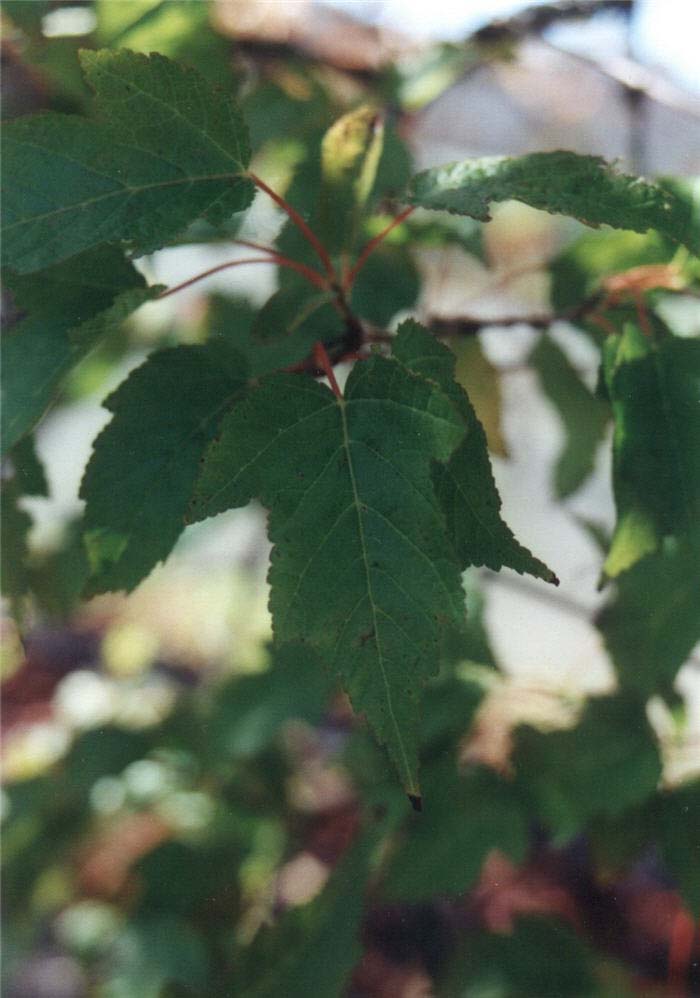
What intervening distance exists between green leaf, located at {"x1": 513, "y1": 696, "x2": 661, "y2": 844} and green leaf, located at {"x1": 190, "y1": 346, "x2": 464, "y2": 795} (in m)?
0.41

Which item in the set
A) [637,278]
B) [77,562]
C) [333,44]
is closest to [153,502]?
[637,278]

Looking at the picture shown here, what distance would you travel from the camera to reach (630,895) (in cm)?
125

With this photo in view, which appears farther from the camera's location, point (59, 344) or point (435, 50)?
point (435, 50)

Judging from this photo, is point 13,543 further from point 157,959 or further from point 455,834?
point 157,959

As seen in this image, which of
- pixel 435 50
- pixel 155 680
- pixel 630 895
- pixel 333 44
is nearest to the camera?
pixel 435 50

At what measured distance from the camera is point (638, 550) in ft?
1.70

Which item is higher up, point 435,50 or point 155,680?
point 435,50

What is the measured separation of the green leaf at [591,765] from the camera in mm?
727

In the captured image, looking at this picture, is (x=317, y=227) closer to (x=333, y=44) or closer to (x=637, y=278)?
(x=637, y=278)

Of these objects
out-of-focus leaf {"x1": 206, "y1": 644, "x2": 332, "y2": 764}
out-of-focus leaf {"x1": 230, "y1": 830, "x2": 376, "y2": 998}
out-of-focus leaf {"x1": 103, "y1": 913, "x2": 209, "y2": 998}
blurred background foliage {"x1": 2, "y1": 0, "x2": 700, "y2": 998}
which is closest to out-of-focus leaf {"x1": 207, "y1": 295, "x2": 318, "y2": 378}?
blurred background foliage {"x1": 2, "y1": 0, "x2": 700, "y2": 998}

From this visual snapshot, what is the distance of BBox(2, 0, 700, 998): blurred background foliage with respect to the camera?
719mm

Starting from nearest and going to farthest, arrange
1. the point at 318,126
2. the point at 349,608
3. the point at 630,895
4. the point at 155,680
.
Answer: the point at 349,608 < the point at 318,126 < the point at 630,895 < the point at 155,680

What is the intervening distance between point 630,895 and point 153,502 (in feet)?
3.57

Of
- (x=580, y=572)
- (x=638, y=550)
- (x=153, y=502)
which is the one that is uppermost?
(x=153, y=502)
